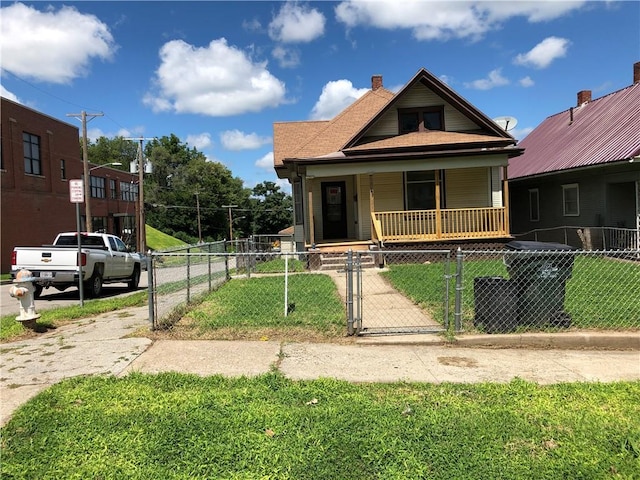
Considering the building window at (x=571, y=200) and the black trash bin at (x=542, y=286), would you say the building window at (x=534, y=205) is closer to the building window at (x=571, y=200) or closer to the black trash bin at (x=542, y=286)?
the building window at (x=571, y=200)

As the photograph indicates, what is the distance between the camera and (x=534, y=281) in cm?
660

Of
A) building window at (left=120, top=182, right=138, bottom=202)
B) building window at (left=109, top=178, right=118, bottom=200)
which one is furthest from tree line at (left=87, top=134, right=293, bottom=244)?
building window at (left=109, top=178, right=118, bottom=200)

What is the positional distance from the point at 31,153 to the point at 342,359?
33205 millimetres

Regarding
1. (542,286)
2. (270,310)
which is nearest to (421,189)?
(270,310)

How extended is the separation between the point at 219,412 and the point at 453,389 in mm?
2228

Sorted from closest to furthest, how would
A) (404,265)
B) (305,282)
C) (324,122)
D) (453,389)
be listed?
(453,389)
(305,282)
(404,265)
(324,122)

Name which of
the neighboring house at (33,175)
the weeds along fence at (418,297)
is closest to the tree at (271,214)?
the neighboring house at (33,175)

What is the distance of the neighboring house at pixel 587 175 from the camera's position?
15.4 metres

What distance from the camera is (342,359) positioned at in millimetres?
5617

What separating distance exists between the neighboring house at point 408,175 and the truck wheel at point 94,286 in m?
6.73

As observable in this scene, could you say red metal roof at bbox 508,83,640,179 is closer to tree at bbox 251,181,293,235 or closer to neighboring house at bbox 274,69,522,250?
neighboring house at bbox 274,69,522,250

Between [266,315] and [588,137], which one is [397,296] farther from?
[588,137]

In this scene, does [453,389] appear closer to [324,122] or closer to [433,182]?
[433,182]

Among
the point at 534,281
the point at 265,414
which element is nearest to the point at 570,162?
the point at 534,281
